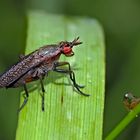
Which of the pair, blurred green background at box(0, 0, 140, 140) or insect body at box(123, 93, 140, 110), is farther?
blurred green background at box(0, 0, 140, 140)

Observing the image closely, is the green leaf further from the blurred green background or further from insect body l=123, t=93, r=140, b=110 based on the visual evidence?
the blurred green background

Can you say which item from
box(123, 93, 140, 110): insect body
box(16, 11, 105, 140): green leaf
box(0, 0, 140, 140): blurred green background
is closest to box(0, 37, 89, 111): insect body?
box(16, 11, 105, 140): green leaf

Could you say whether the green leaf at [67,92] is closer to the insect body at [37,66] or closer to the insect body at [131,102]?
the insect body at [37,66]

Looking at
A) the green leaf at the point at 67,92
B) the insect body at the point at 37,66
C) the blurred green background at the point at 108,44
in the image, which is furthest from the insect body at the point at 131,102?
the blurred green background at the point at 108,44

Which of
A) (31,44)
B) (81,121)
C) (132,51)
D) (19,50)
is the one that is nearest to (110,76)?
(132,51)

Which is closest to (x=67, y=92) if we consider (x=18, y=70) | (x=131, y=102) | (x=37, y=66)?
(x=37, y=66)

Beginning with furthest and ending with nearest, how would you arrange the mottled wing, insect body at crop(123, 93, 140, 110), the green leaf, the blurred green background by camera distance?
1. the blurred green background
2. the mottled wing
3. the green leaf
4. insect body at crop(123, 93, 140, 110)
